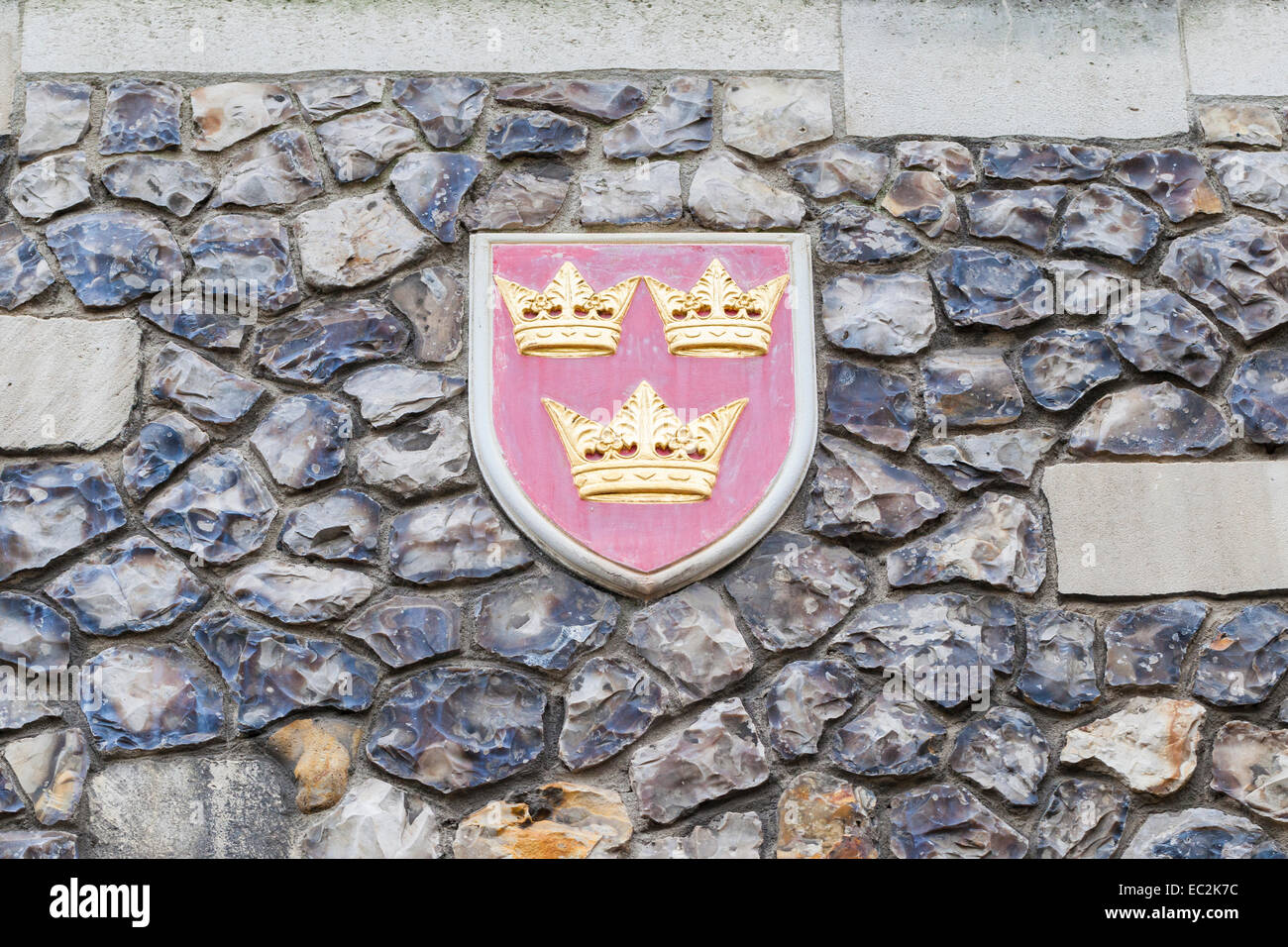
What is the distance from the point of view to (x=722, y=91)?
2.96 meters

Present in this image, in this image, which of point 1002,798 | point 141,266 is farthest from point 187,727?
point 1002,798

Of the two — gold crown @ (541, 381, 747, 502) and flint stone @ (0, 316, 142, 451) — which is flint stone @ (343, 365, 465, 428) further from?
flint stone @ (0, 316, 142, 451)

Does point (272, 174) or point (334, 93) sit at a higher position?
point (334, 93)

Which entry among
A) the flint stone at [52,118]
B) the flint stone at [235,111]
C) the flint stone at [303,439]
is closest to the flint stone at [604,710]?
the flint stone at [303,439]

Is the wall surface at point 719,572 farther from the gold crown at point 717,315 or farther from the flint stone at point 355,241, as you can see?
the gold crown at point 717,315

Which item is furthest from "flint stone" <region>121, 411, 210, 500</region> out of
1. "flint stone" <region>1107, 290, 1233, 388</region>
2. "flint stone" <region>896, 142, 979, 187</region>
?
"flint stone" <region>1107, 290, 1233, 388</region>

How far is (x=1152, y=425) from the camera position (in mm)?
2748

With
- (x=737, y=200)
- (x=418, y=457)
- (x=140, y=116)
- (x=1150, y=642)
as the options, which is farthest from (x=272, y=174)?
(x=1150, y=642)

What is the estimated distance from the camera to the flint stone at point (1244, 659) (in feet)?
8.52

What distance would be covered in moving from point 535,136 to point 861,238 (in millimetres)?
687

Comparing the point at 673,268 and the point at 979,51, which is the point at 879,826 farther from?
the point at 979,51

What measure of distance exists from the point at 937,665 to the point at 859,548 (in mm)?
256

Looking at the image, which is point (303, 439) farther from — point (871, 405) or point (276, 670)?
point (871, 405)

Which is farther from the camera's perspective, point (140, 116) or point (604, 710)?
point (140, 116)
